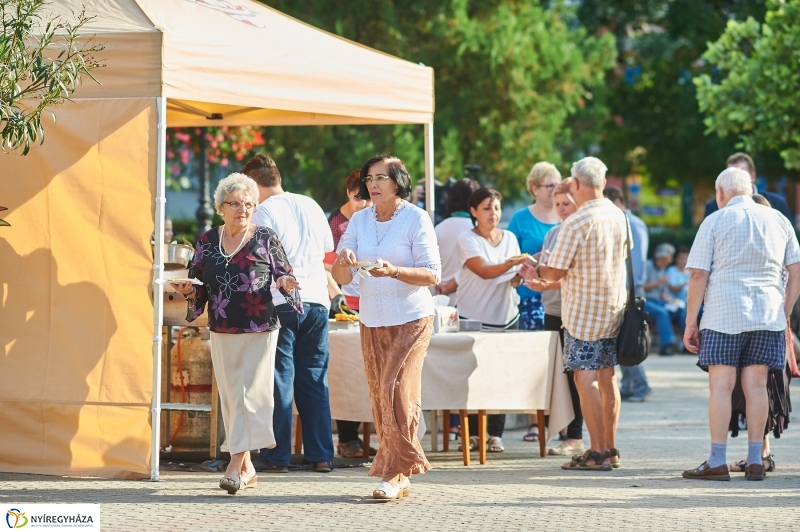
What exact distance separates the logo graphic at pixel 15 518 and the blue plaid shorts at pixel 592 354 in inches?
154

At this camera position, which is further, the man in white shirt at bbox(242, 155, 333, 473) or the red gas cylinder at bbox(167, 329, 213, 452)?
the red gas cylinder at bbox(167, 329, 213, 452)

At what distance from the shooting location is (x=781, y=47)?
15023mm

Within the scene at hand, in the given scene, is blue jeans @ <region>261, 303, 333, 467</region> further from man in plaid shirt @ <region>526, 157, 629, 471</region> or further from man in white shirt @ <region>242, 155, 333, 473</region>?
man in plaid shirt @ <region>526, 157, 629, 471</region>

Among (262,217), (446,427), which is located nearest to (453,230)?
(446,427)

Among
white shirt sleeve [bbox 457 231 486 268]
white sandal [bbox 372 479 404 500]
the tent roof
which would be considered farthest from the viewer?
white shirt sleeve [bbox 457 231 486 268]

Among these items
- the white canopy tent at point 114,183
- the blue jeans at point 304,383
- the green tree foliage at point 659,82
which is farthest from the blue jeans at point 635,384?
the green tree foliage at point 659,82

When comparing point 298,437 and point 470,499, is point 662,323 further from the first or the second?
point 470,499

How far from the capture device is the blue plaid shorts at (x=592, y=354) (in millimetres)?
8320

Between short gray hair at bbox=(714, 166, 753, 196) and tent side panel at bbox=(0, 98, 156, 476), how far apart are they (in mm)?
3494

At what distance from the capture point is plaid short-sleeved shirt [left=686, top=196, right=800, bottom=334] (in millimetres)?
7832

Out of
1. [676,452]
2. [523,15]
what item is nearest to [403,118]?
[676,452]

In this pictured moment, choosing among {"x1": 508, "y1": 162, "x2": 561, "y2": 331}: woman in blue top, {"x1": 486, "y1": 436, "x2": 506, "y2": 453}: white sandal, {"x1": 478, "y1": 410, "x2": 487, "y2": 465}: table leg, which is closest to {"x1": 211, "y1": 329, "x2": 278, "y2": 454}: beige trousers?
{"x1": 478, "y1": 410, "x2": 487, "y2": 465}: table leg

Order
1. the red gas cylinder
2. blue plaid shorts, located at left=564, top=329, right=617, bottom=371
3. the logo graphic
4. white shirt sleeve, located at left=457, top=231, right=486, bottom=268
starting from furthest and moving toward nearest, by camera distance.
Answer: white shirt sleeve, located at left=457, top=231, right=486, bottom=268 < the red gas cylinder < blue plaid shorts, located at left=564, top=329, right=617, bottom=371 < the logo graphic

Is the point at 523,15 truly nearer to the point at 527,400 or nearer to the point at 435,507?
the point at 527,400
